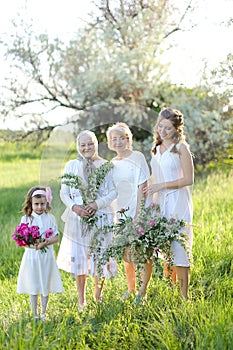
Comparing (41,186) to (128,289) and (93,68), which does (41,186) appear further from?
(93,68)

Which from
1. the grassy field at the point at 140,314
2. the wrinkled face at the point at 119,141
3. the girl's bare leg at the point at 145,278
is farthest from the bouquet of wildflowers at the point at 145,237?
the wrinkled face at the point at 119,141

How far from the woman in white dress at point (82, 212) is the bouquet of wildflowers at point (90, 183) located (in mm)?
29

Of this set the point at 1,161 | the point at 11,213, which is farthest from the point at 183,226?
the point at 1,161

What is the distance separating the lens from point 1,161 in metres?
17.7

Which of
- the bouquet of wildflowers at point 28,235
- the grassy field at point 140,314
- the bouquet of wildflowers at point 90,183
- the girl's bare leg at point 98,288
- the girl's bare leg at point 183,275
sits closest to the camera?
the grassy field at point 140,314

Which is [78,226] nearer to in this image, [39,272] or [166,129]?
[39,272]

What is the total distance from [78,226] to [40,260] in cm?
43

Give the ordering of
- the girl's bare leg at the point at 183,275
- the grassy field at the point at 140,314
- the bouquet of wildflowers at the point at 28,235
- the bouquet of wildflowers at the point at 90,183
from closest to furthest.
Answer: the grassy field at the point at 140,314, the bouquet of wildflowers at the point at 28,235, the bouquet of wildflowers at the point at 90,183, the girl's bare leg at the point at 183,275

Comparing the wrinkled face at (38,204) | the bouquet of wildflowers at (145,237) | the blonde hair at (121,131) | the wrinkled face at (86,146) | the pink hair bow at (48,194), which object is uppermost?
the blonde hair at (121,131)

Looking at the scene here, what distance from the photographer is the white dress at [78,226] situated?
4.93 metres

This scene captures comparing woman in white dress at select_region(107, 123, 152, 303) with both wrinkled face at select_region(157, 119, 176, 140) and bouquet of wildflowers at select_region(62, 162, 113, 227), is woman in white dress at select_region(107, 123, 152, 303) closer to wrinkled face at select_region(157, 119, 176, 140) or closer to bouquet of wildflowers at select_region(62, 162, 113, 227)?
bouquet of wildflowers at select_region(62, 162, 113, 227)

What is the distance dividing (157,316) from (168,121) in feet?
4.84

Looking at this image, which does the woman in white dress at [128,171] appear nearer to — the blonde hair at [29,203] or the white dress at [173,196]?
the white dress at [173,196]

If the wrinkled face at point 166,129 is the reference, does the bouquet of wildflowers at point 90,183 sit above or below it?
below
